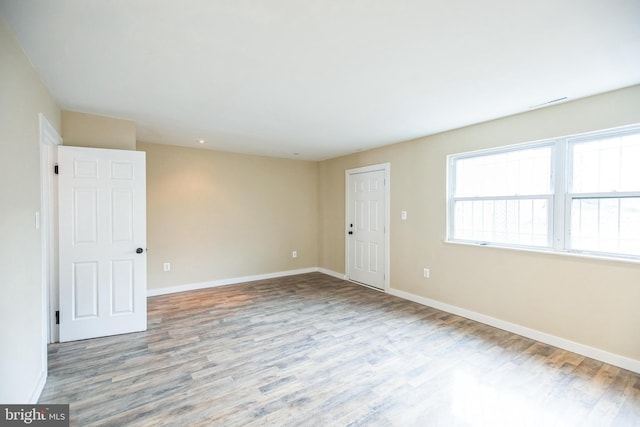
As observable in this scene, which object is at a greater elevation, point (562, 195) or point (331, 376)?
point (562, 195)

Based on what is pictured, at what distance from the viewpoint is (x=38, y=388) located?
2.05 metres

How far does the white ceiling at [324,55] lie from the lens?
1.49m

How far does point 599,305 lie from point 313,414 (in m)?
2.74

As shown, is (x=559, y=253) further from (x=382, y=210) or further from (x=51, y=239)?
(x=51, y=239)

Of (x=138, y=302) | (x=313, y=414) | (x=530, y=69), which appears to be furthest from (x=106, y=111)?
(x=530, y=69)

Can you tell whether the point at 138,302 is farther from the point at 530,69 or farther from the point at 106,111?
the point at 530,69

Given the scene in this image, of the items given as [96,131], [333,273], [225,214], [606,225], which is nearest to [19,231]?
[96,131]

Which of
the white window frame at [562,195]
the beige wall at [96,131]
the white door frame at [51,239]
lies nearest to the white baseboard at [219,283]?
the white door frame at [51,239]

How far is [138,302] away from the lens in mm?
3170

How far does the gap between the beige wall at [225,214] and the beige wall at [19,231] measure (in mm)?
2310

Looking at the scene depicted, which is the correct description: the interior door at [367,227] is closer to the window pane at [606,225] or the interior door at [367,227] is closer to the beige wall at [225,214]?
the beige wall at [225,214]

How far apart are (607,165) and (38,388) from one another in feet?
16.6

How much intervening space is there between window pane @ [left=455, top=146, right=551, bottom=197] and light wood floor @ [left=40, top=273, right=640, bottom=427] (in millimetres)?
1613

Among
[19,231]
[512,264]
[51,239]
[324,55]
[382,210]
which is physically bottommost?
[512,264]
